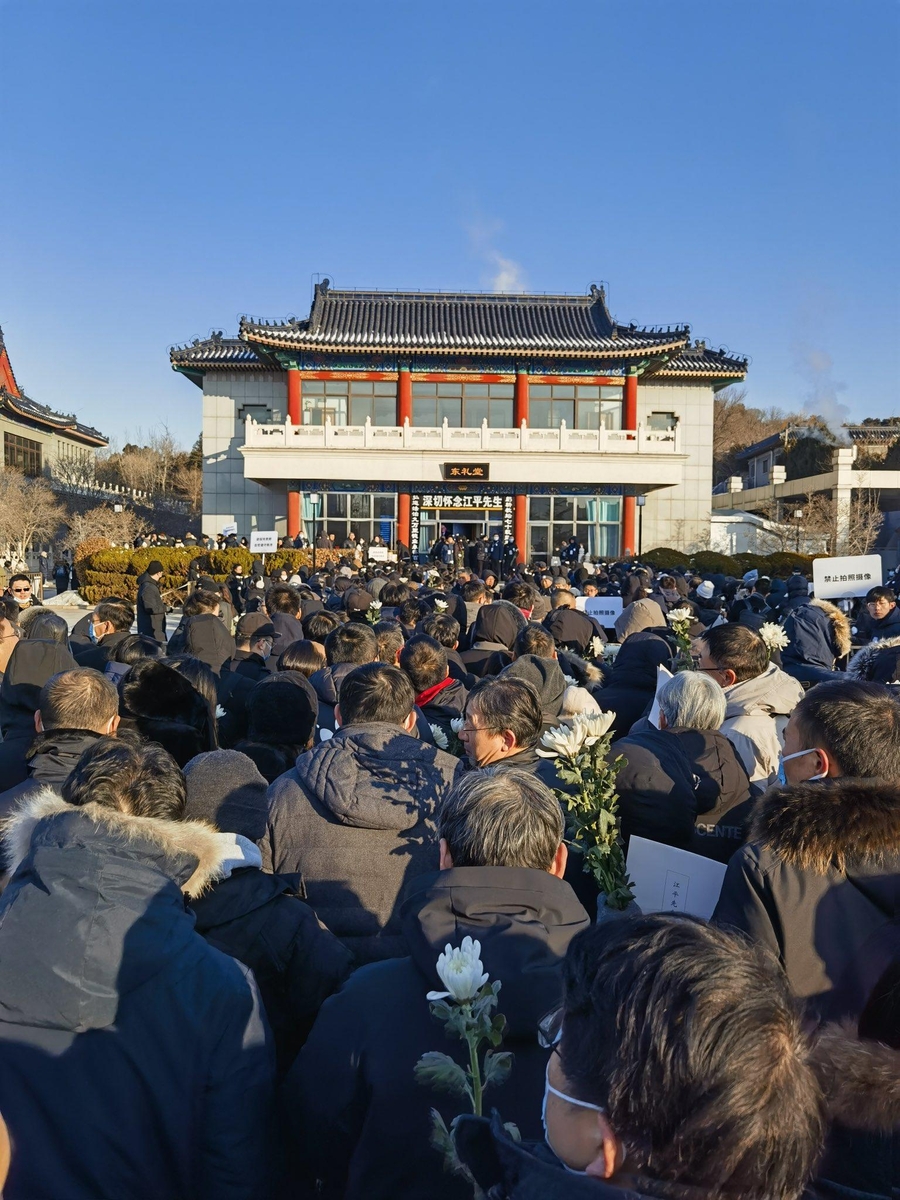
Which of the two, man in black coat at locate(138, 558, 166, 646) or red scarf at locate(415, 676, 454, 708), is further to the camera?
man in black coat at locate(138, 558, 166, 646)

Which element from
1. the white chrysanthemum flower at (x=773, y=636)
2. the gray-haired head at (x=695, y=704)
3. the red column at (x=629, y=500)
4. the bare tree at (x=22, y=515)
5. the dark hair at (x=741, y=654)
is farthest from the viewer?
the red column at (x=629, y=500)

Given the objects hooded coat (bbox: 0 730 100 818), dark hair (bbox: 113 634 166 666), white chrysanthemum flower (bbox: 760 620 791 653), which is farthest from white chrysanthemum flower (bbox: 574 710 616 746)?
dark hair (bbox: 113 634 166 666)

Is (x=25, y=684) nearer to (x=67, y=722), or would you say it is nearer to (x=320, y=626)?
(x=67, y=722)

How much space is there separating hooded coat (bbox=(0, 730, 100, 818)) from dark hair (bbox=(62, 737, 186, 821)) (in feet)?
3.22

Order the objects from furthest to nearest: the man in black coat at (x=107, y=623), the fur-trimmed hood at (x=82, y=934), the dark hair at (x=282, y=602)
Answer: the dark hair at (x=282, y=602) → the man in black coat at (x=107, y=623) → the fur-trimmed hood at (x=82, y=934)

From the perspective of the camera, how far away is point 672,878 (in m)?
2.54

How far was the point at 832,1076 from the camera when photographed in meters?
1.27

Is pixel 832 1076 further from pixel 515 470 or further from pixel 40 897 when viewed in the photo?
pixel 515 470

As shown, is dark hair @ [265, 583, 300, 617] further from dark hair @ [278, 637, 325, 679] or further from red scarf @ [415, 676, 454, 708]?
red scarf @ [415, 676, 454, 708]

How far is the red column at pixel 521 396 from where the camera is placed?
30344 mm

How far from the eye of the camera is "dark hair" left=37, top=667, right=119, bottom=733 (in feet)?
11.1

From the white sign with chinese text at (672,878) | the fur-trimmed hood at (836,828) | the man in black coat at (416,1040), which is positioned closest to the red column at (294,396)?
the white sign with chinese text at (672,878)

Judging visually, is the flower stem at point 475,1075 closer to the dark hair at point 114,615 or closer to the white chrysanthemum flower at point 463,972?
the white chrysanthemum flower at point 463,972

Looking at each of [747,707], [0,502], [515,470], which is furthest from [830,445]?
[747,707]
